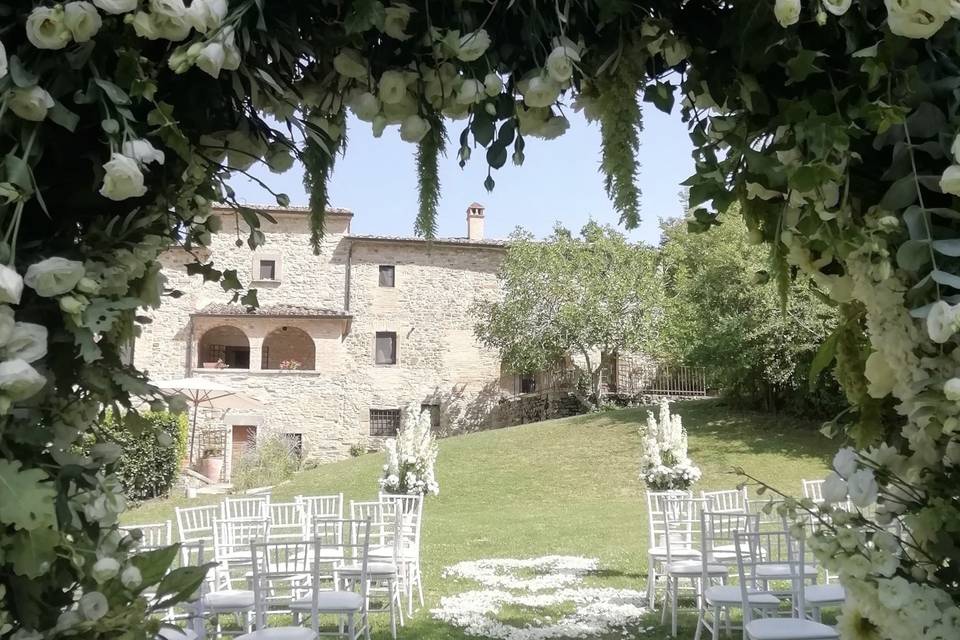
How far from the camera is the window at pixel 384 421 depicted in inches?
835

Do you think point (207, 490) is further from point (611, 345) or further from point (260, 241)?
point (260, 241)

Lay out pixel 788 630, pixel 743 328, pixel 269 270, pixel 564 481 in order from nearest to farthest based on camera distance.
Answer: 1. pixel 788 630
2. pixel 564 481
3. pixel 743 328
4. pixel 269 270

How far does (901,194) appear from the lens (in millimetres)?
1038

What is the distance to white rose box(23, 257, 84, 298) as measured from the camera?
3.22 feet

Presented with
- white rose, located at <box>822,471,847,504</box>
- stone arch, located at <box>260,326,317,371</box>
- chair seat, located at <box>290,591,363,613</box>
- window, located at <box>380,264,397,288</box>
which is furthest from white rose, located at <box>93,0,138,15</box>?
stone arch, located at <box>260,326,317,371</box>

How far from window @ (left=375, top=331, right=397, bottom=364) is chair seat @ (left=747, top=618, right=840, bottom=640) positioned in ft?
60.1

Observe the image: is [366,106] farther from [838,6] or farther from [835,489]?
[835,489]

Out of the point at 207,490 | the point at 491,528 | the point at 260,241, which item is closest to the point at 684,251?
the point at 491,528

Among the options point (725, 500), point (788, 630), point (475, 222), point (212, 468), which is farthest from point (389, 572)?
point (475, 222)

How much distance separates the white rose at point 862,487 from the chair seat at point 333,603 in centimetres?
382

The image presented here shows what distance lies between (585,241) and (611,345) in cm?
307

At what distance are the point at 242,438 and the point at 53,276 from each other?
20293 millimetres

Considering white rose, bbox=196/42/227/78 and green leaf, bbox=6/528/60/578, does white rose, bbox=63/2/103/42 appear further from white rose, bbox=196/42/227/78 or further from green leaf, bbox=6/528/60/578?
green leaf, bbox=6/528/60/578

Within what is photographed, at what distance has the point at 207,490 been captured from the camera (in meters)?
15.3
